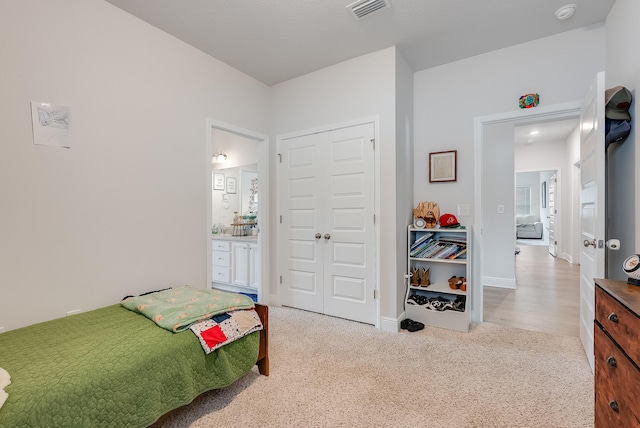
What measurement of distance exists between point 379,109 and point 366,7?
0.86 meters

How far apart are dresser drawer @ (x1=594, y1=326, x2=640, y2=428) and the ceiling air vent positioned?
2352 millimetres

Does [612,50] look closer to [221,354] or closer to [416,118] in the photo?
[416,118]

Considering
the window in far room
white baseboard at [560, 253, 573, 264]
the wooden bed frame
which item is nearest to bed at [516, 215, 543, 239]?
the window in far room

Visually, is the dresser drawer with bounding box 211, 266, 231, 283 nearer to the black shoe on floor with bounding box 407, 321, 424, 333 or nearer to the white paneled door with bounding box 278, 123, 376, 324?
the white paneled door with bounding box 278, 123, 376, 324

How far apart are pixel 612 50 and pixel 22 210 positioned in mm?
4190

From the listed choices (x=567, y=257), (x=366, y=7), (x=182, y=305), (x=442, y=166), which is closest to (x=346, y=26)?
(x=366, y=7)

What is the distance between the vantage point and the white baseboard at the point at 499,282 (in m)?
4.29

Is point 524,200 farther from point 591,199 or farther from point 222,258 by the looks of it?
point 222,258

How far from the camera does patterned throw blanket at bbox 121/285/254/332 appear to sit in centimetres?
167

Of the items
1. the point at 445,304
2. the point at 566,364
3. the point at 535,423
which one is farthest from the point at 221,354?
the point at 566,364

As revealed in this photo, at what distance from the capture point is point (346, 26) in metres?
2.42

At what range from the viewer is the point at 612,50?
2.21m

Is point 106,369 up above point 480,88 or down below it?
below

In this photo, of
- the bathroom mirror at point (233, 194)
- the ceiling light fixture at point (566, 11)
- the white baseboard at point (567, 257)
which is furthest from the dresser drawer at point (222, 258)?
the white baseboard at point (567, 257)
